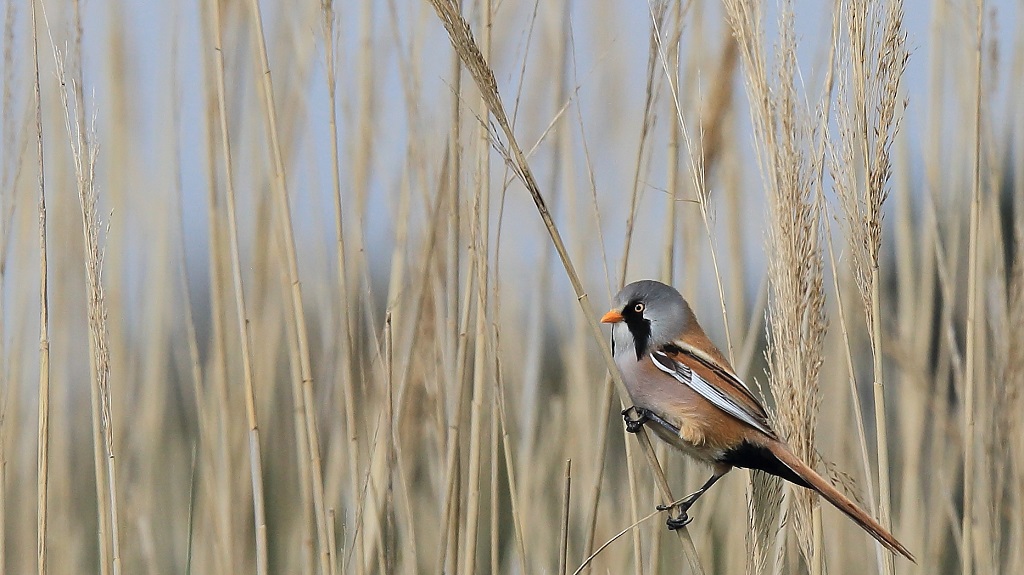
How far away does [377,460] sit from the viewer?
76.4 inches

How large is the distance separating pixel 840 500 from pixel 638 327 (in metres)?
0.50

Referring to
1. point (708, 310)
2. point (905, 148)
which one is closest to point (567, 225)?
point (708, 310)

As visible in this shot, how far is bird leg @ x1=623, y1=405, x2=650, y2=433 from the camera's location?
4.96ft

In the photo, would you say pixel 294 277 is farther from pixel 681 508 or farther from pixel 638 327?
pixel 681 508

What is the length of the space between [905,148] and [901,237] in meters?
0.22

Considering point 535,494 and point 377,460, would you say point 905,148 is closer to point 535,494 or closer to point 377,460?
point 535,494

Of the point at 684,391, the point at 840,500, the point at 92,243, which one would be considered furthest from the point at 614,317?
the point at 92,243

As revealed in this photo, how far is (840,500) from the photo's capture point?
4.42 ft

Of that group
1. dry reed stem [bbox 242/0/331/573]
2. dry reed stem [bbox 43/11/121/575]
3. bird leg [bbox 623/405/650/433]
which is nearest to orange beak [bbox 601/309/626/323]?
bird leg [bbox 623/405/650/433]

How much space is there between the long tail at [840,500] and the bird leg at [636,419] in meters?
0.21

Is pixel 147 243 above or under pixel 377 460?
above

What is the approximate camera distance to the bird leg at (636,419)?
1.51 meters

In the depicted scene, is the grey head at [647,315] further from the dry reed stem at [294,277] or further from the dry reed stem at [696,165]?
the dry reed stem at [294,277]

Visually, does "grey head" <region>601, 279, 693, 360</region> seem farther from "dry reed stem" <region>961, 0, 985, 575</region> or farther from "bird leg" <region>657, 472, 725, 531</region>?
"dry reed stem" <region>961, 0, 985, 575</region>
